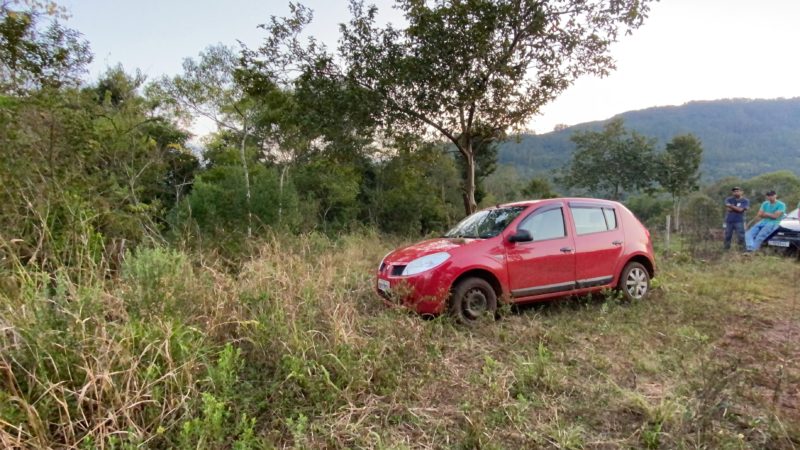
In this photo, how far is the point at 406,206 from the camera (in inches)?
1278

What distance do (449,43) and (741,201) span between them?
8.66m

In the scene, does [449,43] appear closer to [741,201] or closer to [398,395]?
[398,395]

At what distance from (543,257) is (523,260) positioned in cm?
31

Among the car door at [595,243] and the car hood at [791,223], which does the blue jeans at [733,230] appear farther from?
the car door at [595,243]

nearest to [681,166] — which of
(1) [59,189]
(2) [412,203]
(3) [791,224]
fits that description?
(2) [412,203]

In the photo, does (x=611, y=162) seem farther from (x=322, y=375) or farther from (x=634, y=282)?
(x=322, y=375)

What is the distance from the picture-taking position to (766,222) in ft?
35.8

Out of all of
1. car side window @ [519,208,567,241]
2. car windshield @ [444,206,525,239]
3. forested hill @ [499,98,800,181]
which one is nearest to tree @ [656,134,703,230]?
forested hill @ [499,98,800,181]

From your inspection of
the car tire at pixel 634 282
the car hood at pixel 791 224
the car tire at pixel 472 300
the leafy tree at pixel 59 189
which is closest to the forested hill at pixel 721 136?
the car hood at pixel 791 224

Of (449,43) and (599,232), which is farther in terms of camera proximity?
(449,43)

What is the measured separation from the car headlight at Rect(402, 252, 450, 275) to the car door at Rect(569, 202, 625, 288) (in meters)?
1.93

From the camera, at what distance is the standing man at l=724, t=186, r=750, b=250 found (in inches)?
431

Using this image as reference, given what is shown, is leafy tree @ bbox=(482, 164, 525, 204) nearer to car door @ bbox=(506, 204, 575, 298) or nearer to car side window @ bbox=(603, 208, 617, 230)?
car side window @ bbox=(603, 208, 617, 230)

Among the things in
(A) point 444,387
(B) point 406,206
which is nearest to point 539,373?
(A) point 444,387
